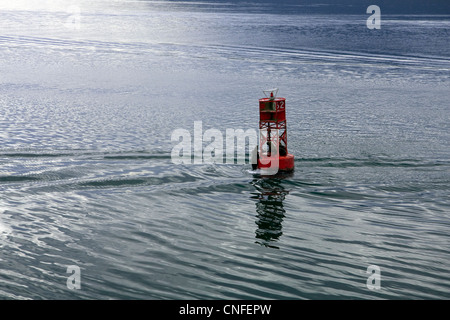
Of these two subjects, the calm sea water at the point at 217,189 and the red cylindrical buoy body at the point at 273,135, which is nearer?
the calm sea water at the point at 217,189

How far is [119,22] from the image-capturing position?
85.1m

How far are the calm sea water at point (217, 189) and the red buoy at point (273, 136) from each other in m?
0.63

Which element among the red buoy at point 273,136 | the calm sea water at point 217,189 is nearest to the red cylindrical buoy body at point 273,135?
the red buoy at point 273,136

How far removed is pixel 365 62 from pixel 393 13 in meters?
55.0

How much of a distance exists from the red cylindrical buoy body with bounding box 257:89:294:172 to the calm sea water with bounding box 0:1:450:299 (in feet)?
2.19

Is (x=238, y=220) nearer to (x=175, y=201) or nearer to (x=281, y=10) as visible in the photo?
(x=175, y=201)

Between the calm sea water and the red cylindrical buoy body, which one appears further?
the red cylindrical buoy body

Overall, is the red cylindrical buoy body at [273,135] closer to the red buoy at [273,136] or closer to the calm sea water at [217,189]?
the red buoy at [273,136]

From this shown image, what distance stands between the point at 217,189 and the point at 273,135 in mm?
2951

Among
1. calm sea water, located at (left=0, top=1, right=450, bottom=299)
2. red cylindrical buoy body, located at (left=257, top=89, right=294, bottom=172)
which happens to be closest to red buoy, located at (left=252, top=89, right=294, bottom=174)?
red cylindrical buoy body, located at (left=257, top=89, right=294, bottom=172)

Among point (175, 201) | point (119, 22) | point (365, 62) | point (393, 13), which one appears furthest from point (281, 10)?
point (175, 201)

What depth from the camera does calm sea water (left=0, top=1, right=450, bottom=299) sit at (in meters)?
14.0

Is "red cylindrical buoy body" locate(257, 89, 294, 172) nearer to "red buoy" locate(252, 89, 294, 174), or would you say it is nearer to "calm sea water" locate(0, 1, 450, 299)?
"red buoy" locate(252, 89, 294, 174)

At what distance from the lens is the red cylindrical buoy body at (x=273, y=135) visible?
66.4 ft
